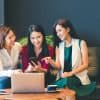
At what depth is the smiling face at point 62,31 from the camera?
4.23 metres

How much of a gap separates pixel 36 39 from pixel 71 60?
53cm

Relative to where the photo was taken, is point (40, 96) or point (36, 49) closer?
point (40, 96)

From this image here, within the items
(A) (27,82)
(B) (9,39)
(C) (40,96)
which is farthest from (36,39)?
(C) (40,96)

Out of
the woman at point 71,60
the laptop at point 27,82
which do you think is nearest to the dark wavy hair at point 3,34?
the woman at point 71,60

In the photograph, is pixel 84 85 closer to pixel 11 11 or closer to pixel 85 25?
pixel 85 25

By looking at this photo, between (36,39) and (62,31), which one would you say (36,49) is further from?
(62,31)

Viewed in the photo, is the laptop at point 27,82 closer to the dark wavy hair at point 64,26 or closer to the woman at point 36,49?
the woman at point 36,49

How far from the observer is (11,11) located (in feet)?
16.8

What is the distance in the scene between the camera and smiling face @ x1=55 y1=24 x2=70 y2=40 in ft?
13.9

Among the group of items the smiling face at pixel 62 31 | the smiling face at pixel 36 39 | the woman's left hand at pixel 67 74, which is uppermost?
the smiling face at pixel 62 31

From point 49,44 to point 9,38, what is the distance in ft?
1.92

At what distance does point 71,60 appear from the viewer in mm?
4270

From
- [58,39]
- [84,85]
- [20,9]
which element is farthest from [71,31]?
[20,9]

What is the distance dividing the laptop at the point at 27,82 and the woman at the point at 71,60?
3.93 feet
